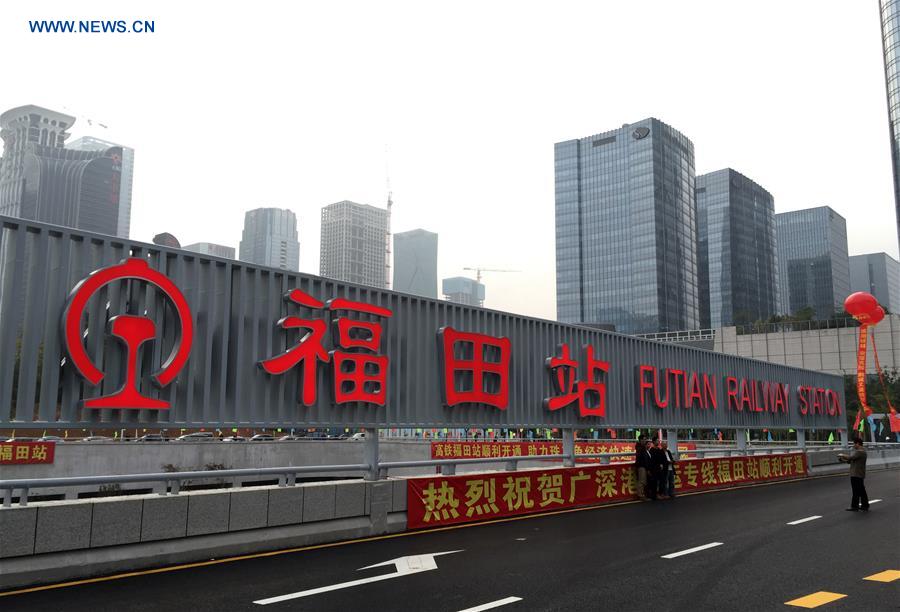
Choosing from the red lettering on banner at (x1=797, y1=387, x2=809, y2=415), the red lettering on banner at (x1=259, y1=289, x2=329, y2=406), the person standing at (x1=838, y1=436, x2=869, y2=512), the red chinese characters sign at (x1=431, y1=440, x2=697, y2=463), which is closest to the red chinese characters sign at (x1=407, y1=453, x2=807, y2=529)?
the red lettering on banner at (x1=259, y1=289, x2=329, y2=406)

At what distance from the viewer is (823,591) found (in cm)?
831

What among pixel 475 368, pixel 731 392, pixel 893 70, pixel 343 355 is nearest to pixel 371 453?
pixel 343 355

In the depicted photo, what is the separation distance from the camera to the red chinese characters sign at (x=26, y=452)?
33.8 m

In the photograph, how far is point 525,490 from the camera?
16.1 meters

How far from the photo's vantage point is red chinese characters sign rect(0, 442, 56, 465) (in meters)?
33.8

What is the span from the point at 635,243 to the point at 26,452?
171 metres

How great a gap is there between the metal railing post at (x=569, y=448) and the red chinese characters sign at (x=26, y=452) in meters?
28.3

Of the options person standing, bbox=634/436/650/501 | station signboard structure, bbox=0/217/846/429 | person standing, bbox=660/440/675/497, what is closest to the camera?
station signboard structure, bbox=0/217/846/429

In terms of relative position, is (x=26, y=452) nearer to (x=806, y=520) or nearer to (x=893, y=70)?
(x=806, y=520)

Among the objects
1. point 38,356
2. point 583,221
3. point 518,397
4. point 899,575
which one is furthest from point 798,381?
point 583,221

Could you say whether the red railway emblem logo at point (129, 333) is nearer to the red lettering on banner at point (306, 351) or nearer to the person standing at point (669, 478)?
the red lettering on banner at point (306, 351)

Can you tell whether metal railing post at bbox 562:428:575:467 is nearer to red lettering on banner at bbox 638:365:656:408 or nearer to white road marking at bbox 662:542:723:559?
red lettering on banner at bbox 638:365:656:408

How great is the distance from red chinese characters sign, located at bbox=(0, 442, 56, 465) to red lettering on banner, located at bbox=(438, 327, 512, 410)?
1105 inches

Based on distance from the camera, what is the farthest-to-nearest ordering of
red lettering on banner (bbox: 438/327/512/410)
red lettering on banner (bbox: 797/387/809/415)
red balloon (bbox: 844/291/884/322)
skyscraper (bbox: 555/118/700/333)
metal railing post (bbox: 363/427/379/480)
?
skyscraper (bbox: 555/118/700/333) < red balloon (bbox: 844/291/884/322) < red lettering on banner (bbox: 797/387/809/415) < red lettering on banner (bbox: 438/327/512/410) < metal railing post (bbox: 363/427/379/480)
